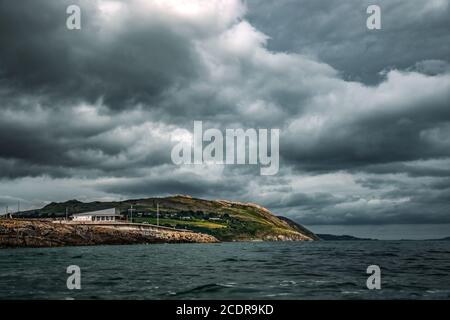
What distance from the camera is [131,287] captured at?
37219mm

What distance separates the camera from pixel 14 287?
3841cm

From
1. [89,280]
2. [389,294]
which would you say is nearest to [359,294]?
[389,294]

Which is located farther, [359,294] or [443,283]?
[443,283]
